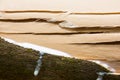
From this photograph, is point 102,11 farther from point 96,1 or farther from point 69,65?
point 69,65

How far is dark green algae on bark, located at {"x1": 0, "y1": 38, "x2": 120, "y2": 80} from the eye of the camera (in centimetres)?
204

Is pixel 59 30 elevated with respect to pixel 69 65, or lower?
elevated

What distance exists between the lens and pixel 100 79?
2045mm

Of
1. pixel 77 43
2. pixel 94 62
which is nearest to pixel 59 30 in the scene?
pixel 77 43

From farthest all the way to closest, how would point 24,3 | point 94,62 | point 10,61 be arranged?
point 24,3 < point 10,61 < point 94,62

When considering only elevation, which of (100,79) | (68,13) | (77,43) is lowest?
(100,79)

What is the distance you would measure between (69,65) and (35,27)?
12.7 inches

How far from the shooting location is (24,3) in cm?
230

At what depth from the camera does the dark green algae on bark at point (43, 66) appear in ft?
6.70

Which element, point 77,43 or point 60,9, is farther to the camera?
point 60,9

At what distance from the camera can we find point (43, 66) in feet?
6.91

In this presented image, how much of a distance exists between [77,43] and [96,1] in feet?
1.16

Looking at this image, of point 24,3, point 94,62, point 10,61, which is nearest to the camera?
point 94,62

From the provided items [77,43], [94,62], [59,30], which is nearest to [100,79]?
[94,62]
